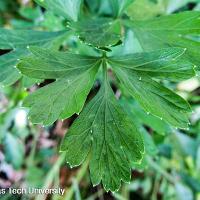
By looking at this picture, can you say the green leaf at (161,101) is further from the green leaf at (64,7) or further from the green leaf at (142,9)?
the green leaf at (142,9)

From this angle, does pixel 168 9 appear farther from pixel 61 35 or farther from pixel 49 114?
pixel 49 114

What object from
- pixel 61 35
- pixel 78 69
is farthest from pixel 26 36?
pixel 78 69

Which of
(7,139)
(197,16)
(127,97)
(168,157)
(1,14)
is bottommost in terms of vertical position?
(168,157)

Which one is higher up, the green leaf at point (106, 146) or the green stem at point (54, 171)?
the green leaf at point (106, 146)

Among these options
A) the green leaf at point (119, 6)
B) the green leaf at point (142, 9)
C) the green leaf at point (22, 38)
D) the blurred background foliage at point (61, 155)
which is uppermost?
the green leaf at point (119, 6)

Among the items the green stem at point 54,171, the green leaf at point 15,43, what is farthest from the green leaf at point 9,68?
the green stem at point 54,171

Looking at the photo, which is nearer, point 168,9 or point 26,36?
point 26,36

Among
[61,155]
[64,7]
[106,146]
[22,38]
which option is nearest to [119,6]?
[64,7]

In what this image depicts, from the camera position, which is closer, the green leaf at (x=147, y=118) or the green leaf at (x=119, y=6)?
the green leaf at (x=119, y=6)
